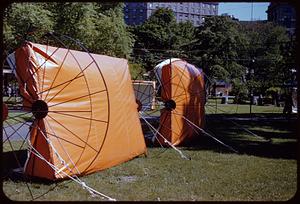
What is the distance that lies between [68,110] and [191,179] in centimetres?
245

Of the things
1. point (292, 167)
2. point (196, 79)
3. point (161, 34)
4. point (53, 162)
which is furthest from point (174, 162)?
point (161, 34)

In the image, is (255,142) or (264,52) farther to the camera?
(264,52)

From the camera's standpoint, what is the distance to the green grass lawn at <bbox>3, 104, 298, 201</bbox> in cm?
602

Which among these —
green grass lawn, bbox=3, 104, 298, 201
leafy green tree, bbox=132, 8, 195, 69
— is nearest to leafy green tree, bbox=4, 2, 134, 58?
green grass lawn, bbox=3, 104, 298, 201

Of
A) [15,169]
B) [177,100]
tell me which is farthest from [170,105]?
[15,169]

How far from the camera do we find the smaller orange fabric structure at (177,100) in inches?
430

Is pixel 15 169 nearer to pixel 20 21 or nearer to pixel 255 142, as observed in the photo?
pixel 255 142

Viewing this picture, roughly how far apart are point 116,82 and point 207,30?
44.0 m

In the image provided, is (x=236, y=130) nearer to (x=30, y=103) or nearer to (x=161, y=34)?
(x=30, y=103)

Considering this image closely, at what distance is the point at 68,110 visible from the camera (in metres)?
6.86

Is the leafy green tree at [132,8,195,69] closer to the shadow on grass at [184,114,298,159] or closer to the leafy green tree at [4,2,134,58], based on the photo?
the leafy green tree at [4,2,134,58]

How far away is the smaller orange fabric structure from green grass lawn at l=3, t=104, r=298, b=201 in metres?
0.67

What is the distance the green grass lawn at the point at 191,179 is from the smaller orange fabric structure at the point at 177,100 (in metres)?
0.67

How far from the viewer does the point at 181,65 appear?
11711 millimetres
